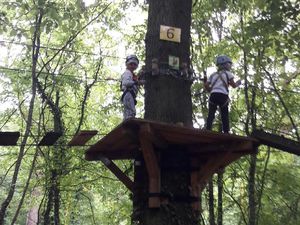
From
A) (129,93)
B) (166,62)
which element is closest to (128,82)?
(129,93)

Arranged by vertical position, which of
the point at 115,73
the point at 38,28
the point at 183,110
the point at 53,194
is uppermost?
the point at 115,73

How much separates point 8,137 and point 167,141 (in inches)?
83.7

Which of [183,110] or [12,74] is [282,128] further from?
[12,74]

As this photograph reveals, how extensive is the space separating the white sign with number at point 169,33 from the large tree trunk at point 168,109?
4 centimetres

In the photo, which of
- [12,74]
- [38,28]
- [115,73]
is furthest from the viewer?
[115,73]

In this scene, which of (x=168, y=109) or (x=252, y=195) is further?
(x=252, y=195)

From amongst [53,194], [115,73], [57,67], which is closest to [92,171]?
[53,194]

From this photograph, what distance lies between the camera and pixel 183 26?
14.3 ft

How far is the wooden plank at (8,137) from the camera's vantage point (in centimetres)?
470

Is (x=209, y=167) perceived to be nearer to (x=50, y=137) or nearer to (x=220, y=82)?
(x=220, y=82)

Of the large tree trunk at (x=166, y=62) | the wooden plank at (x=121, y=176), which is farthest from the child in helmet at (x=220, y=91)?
the wooden plank at (x=121, y=176)

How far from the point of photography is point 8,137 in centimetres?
479

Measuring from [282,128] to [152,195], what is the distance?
20.9ft

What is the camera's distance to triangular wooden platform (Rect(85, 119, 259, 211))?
331 centimetres
